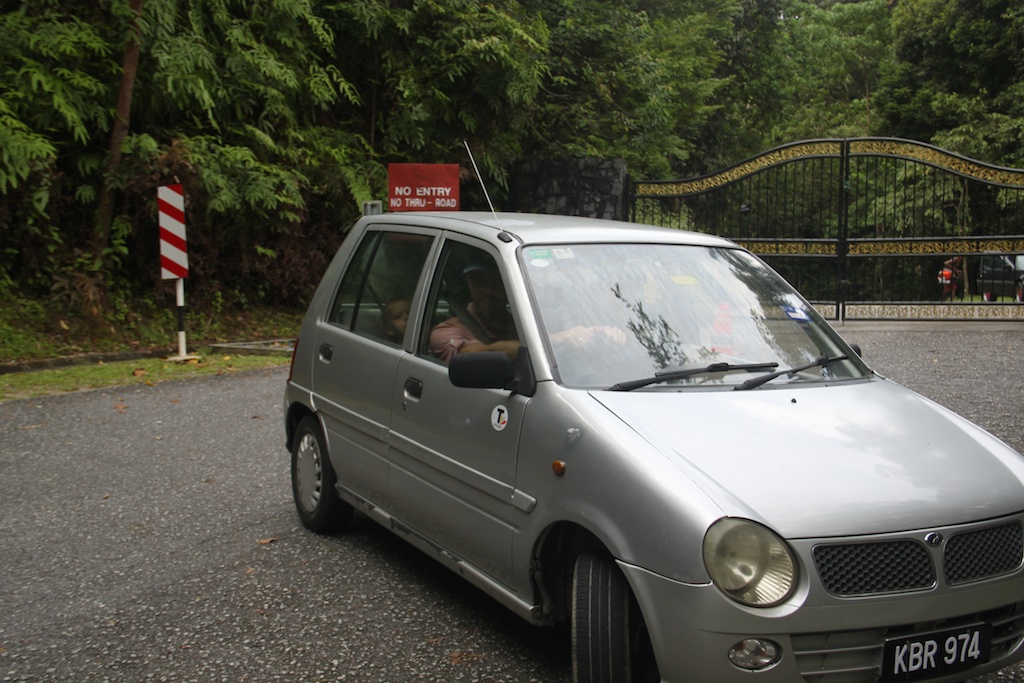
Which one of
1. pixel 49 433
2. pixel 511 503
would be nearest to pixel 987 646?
pixel 511 503

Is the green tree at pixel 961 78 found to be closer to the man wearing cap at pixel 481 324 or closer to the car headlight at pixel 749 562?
the man wearing cap at pixel 481 324

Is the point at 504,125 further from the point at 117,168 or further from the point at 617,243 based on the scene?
the point at 617,243

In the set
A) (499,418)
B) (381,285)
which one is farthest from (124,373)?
(499,418)

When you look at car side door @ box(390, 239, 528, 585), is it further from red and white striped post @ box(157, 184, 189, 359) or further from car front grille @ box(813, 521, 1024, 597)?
red and white striped post @ box(157, 184, 189, 359)

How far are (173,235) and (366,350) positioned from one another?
8.15 meters

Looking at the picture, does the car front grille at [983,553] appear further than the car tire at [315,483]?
No

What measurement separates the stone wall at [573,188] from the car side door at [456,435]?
13348 millimetres

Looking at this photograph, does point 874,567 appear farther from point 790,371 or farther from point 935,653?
point 790,371

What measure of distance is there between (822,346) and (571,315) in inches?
44.1

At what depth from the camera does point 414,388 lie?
471 centimetres

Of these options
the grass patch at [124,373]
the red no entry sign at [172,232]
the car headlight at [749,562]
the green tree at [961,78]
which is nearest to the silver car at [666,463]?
the car headlight at [749,562]

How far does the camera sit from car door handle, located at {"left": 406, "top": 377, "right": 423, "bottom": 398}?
466 centimetres

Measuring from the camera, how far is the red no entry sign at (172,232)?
12.4m

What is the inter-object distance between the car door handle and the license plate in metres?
2.28
